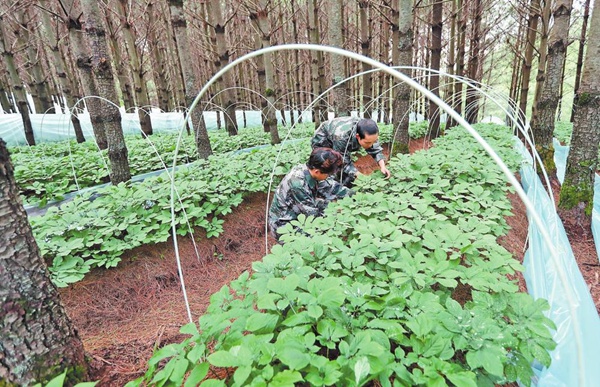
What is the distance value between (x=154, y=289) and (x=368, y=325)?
7.51 ft

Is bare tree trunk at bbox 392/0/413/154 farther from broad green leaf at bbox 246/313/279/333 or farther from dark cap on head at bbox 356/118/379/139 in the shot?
broad green leaf at bbox 246/313/279/333

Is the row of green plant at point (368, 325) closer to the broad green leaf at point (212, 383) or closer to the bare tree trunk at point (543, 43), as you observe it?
the broad green leaf at point (212, 383)

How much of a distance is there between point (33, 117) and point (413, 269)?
42.0ft

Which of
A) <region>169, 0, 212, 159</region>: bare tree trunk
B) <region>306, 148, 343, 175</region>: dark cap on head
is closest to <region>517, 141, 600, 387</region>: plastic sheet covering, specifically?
<region>306, 148, 343, 175</region>: dark cap on head

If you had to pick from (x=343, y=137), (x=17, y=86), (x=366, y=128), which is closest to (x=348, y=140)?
(x=343, y=137)

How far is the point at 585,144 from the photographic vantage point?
321cm

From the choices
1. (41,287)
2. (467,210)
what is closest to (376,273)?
(467,210)

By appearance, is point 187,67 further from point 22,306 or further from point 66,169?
point 22,306

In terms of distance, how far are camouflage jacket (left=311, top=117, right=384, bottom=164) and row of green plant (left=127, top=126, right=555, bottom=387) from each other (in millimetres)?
1873

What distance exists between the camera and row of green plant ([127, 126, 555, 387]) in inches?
37.5

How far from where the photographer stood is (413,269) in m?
1.39

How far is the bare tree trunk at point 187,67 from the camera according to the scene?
185 inches

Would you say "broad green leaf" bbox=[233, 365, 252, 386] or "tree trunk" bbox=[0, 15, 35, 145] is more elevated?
"tree trunk" bbox=[0, 15, 35, 145]

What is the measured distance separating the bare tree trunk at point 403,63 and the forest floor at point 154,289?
2.33 m
